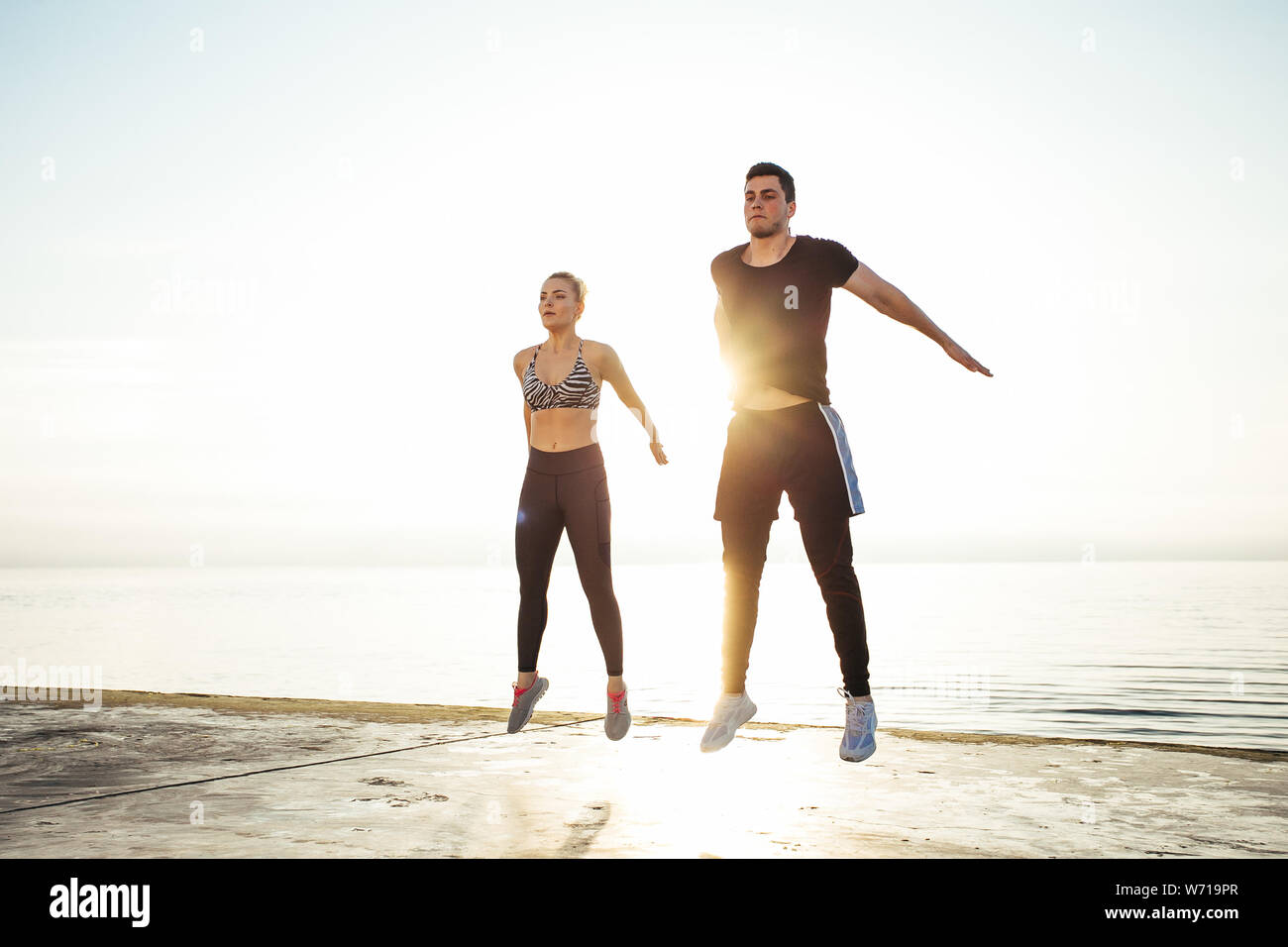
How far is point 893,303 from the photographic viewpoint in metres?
4.49

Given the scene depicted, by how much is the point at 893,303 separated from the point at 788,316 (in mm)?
483

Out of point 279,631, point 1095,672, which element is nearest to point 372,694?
point 1095,672

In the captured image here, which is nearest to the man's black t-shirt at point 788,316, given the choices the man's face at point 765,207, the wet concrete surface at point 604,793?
the man's face at point 765,207

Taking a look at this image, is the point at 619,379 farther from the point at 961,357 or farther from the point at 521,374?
the point at 961,357

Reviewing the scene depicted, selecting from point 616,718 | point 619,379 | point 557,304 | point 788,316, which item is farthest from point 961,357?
point 616,718

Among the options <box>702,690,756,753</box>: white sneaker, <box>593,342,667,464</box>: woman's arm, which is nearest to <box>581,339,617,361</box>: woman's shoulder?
<box>593,342,667,464</box>: woman's arm

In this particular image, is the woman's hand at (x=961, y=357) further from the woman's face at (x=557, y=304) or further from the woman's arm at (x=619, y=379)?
the woman's face at (x=557, y=304)

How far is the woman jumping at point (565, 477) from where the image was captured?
573 cm

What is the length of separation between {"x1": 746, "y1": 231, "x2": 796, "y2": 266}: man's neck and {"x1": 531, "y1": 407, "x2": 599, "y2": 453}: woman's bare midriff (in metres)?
1.55

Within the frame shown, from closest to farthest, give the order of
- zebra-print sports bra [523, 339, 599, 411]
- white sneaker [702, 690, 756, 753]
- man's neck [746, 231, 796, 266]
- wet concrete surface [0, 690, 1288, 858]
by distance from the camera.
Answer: wet concrete surface [0, 690, 1288, 858] < white sneaker [702, 690, 756, 753] < man's neck [746, 231, 796, 266] < zebra-print sports bra [523, 339, 599, 411]

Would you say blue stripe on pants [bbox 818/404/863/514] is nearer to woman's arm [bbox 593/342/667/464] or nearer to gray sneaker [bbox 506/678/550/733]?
woman's arm [bbox 593/342/667/464]

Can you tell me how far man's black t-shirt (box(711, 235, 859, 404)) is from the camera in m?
4.41
